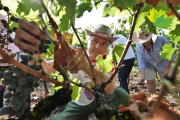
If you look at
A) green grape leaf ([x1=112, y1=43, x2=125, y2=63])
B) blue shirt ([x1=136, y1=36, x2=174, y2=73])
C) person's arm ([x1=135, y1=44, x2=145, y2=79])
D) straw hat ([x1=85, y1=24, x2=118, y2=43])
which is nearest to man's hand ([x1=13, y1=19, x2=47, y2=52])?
green grape leaf ([x1=112, y1=43, x2=125, y2=63])

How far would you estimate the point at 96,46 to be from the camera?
6.54 ft

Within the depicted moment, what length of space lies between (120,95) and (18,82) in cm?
165

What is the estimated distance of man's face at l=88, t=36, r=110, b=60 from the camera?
6.50ft

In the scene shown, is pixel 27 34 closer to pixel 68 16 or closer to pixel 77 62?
pixel 68 16

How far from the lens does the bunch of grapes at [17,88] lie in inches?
23.9

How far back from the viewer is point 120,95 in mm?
1977

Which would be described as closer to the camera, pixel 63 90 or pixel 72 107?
pixel 63 90

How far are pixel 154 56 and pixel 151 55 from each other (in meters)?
0.08

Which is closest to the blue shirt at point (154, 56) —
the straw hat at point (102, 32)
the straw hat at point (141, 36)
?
the straw hat at point (141, 36)

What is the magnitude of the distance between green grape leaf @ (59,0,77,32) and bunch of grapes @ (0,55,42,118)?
0.34 meters

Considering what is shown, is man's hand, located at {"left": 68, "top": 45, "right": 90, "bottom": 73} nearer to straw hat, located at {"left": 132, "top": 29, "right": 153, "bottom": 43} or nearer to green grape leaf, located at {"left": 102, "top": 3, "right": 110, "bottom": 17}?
green grape leaf, located at {"left": 102, "top": 3, "right": 110, "bottom": 17}

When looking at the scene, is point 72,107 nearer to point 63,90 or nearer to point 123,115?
point 63,90

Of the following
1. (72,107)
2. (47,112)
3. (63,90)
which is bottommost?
(72,107)

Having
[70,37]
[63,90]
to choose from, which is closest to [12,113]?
[63,90]
